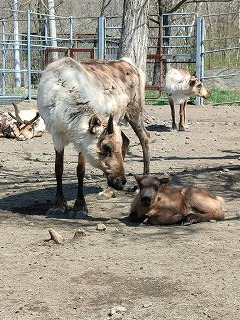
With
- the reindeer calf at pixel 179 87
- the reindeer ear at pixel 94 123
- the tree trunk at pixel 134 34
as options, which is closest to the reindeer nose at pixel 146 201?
the reindeer ear at pixel 94 123

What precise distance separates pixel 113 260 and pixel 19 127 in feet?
26.2

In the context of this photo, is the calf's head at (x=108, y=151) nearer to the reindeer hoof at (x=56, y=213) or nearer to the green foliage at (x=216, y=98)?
the reindeer hoof at (x=56, y=213)

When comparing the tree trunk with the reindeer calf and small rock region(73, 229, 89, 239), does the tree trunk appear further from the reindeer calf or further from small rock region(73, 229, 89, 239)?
small rock region(73, 229, 89, 239)

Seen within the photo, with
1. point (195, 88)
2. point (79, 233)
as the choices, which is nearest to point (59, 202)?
point (79, 233)

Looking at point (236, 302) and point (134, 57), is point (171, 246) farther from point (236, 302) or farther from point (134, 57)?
point (134, 57)

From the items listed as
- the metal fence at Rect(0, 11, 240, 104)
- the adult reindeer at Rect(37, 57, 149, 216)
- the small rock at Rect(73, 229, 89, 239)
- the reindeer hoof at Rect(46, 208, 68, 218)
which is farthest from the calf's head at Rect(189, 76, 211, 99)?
the small rock at Rect(73, 229, 89, 239)

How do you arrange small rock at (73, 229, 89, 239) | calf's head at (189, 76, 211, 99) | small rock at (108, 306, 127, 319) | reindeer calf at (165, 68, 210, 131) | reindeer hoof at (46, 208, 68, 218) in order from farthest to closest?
calf's head at (189, 76, 211, 99), reindeer calf at (165, 68, 210, 131), reindeer hoof at (46, 208, 68, 218), small rock at (73, 229, 89, 239), small rock at (108, 306, 127, 319)

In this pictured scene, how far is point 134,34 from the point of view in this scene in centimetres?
1264

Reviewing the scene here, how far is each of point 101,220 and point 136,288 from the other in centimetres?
207

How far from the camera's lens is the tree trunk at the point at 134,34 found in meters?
12.5

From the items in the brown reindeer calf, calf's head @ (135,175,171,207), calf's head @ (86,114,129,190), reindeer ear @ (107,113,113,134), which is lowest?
the brown reindeer calf

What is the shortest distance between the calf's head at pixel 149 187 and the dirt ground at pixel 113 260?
23 cm

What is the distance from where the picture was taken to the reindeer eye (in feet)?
20.5

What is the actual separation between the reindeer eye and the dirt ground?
1.93 feet
